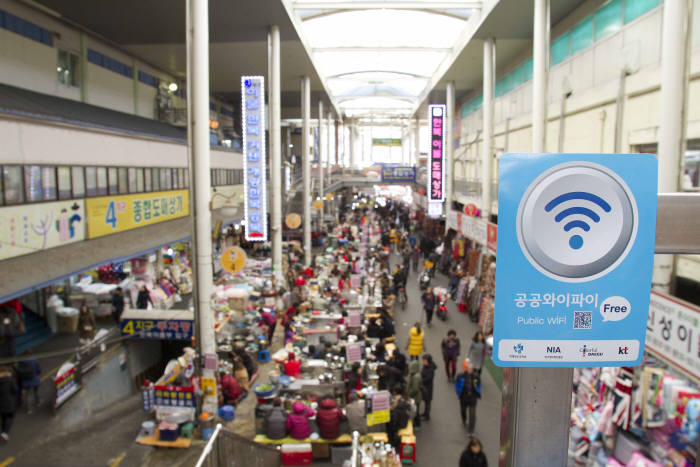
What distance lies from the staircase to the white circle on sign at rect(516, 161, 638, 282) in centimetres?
1413

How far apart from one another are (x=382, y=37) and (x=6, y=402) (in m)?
20.8

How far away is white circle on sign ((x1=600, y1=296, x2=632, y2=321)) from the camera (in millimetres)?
2168

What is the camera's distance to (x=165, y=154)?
59.8ft

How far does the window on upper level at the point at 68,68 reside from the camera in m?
15.9

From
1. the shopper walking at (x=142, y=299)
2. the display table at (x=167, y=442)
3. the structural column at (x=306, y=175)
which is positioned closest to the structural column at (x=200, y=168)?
the display table at (x=167, y=442)

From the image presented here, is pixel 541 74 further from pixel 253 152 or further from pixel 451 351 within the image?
pixel 253 152

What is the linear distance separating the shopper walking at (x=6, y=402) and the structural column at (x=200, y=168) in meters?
3.27

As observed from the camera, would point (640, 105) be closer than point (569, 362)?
No

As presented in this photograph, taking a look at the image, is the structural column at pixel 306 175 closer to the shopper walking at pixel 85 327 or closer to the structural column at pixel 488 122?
the structural column at pixel 488 122

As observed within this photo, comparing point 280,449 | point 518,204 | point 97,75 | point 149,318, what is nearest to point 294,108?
point 97,75

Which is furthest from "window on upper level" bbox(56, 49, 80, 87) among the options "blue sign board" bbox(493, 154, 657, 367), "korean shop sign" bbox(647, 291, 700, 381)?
"blue sign board" bbox(493, 154, 657, 367)

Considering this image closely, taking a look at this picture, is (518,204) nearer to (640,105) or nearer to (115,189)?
(640,105)

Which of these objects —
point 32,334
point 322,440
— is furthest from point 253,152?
point 322,440

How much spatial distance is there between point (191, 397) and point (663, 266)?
8015 mm
